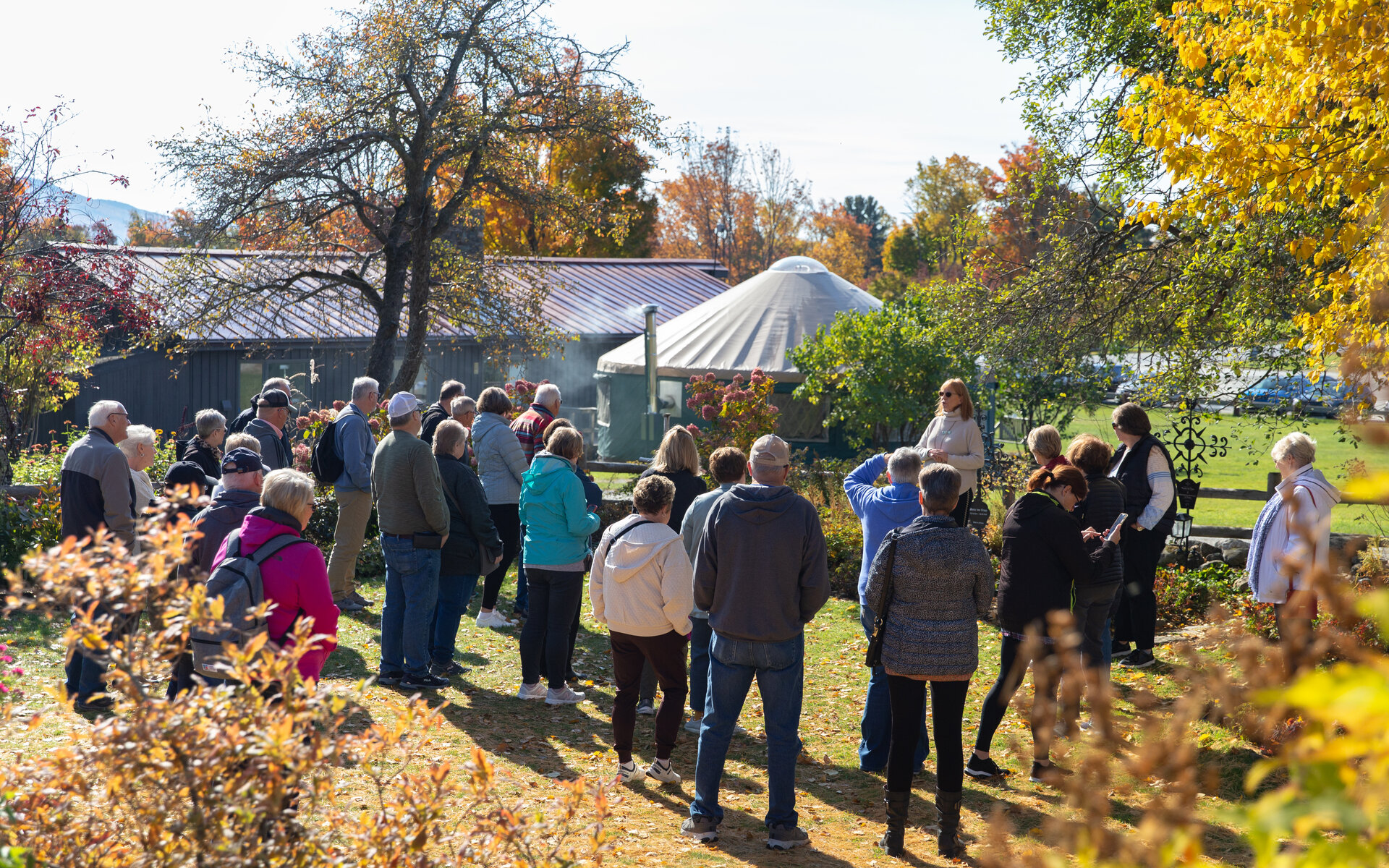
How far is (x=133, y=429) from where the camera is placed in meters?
6.96

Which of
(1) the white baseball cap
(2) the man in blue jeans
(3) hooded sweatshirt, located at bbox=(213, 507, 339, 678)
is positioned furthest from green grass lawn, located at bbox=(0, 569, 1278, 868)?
(1) the white baseball cap

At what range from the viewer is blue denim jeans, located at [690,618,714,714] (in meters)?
6.58

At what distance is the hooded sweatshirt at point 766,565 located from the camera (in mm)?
5094

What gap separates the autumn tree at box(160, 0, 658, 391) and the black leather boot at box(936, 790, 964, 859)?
40.5ft

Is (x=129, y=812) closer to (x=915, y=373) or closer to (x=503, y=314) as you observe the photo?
(x=915, y=373)

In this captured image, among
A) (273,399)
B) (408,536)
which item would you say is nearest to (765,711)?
(408,536)

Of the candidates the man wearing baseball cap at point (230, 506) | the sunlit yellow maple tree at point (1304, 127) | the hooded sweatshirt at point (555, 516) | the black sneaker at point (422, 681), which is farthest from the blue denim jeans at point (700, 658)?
the sunlit yellow maple tree at point (1304, 127)

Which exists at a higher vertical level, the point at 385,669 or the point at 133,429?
the point at 133,429

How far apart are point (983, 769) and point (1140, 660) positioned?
9.68ft

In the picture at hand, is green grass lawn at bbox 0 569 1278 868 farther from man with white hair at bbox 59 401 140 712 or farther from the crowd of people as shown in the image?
man with white hair at bbox 59 401 140 712

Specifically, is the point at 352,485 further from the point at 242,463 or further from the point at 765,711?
the point at 765,711

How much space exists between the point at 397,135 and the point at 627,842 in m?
12.5

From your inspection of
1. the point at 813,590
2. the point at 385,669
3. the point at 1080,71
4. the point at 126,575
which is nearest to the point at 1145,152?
the point at 1080,71

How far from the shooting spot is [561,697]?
24.1 feet
